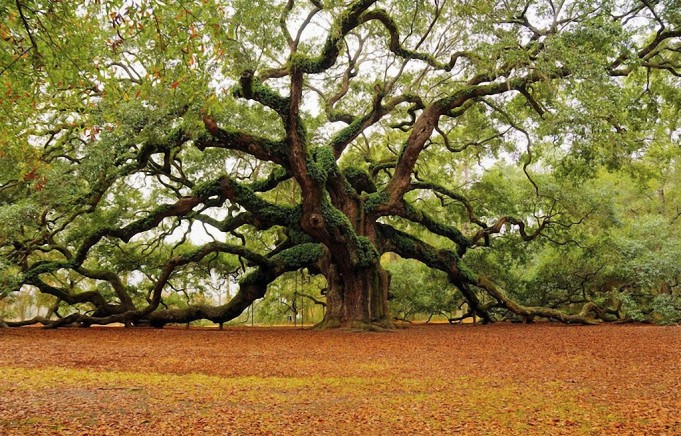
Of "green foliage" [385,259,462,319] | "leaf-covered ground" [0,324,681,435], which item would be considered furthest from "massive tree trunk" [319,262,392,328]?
"green foliage" [385,259,462,319]

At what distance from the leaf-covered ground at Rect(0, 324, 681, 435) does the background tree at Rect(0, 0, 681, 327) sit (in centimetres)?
248

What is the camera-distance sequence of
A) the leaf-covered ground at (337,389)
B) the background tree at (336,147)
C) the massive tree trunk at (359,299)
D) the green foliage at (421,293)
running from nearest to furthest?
the leaf-covered ground at (337,389) < the background tree at (336,147) < the massive tree trunk at (359,299) < the green foliage at (421,293)

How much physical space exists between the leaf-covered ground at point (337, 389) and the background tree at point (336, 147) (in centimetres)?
248

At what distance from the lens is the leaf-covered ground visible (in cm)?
345

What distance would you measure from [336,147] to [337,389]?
909 cm

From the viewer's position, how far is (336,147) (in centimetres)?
1312

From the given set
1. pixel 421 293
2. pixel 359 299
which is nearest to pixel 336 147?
pixel 359 299

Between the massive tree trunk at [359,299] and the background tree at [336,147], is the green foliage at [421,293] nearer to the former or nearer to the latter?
the background tree at [336,147]

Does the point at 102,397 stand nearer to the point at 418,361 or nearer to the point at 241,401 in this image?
the point at 241,401

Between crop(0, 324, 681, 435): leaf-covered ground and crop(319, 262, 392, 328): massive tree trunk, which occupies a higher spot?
crop(319, 262, 392, 328): massive tree trunk

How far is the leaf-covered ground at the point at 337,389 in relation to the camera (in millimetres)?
3453

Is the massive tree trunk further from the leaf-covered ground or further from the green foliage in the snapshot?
the green foliage

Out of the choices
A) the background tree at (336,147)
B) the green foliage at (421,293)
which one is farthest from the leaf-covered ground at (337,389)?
the green foliage at (421,293)

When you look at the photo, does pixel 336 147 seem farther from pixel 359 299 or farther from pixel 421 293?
pixel 421 293
